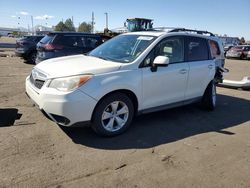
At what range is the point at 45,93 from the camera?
4590mm

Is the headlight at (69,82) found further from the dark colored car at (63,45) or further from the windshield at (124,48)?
the dark colored car at (63,45)

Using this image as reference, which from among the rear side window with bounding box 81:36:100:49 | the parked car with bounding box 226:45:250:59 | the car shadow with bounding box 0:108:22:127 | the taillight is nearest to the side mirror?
the car shadow with bounding box 0:108:22:127

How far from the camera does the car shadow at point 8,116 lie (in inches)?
215

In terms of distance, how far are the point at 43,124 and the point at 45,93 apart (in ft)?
3.50

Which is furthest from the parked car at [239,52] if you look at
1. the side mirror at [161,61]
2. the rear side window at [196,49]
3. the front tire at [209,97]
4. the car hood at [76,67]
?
the car hood at [76,67]

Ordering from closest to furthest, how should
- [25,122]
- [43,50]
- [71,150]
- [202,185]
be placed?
[202,185]
[71,150]
[25,122]
[43,50]

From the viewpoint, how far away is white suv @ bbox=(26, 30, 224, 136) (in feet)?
14.9

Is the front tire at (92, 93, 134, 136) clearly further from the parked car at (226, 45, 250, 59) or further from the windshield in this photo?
the parked car at (226, 45, 250, 59)

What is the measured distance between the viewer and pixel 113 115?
502 centimetres

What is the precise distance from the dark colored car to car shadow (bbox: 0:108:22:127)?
506 centimetres

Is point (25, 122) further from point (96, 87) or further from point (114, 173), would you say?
point (114, 173)

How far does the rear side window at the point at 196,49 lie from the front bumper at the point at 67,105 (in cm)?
270

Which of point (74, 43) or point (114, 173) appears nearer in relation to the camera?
point (114, 173)

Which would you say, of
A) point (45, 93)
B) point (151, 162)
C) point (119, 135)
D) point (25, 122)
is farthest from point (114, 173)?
point (25, 122)
